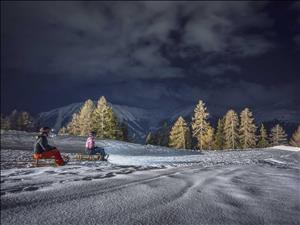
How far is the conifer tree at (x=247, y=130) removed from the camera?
4910mm

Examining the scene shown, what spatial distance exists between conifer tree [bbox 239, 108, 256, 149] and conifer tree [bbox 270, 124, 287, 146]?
0.52 metres

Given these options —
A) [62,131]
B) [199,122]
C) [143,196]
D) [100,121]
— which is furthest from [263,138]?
[62,131]

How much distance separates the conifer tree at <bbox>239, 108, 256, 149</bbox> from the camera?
491 cm

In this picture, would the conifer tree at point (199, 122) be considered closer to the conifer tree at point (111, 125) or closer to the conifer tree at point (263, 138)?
the conifer tree at point (111, 125)

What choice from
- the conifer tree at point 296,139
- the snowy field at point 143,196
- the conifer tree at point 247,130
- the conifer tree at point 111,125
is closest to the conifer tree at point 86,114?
the conifer tree at point 111,125

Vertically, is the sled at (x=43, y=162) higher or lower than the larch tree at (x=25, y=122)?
lower

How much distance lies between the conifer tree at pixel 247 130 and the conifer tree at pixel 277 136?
52 centimetres

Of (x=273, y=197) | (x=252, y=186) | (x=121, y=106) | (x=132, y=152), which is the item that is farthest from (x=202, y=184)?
(x=132, y=152)

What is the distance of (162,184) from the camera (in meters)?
5.71

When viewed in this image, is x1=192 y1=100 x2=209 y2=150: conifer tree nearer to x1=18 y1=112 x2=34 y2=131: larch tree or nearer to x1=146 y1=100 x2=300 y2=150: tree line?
x1=146 y1=100 x2=300 y2=150: tree line

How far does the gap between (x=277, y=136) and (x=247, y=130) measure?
0.70m

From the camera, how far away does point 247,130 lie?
16.3 feet

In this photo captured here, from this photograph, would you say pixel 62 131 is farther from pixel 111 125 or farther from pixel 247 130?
pixel 247 130

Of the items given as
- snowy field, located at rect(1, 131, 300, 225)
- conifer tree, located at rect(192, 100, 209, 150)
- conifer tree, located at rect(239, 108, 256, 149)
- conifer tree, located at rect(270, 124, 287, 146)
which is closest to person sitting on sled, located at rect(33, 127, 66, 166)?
snowy field, located at rect(1, 131, 300, 225)
